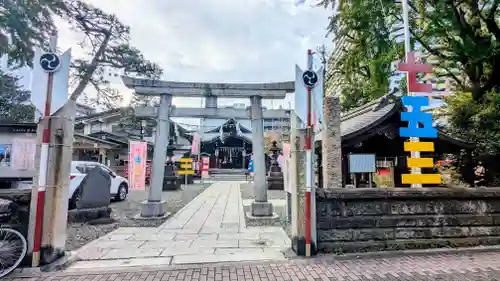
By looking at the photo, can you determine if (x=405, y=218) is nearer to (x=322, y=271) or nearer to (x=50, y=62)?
(x=322, y=271)

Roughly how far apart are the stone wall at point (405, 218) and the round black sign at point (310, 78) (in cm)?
174

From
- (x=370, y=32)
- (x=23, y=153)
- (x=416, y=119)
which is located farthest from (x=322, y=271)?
(x=370, y=32)

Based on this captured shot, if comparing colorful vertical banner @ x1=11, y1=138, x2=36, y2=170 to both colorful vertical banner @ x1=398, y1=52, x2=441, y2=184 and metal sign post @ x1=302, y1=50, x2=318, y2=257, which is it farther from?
colorful vertical banner @ x1=398, y1=52, x2=441, y2=184

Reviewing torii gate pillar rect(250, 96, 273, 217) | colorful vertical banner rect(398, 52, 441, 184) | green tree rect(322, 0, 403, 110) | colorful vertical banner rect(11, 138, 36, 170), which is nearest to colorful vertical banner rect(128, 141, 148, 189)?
colorful vertical banner rect(11, 138, 36, 170)

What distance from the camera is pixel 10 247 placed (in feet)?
11.7

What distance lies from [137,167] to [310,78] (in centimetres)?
694

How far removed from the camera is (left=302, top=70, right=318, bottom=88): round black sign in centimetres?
425

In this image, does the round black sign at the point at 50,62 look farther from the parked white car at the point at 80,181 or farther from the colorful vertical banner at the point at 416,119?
the colorful vertical banner at the point at 416,119

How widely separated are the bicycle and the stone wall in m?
4.29

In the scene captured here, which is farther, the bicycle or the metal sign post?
the metal sign post

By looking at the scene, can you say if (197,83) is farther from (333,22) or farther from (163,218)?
(333,22)

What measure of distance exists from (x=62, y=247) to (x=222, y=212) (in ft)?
15.7

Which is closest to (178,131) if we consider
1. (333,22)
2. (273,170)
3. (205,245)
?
(273,170)

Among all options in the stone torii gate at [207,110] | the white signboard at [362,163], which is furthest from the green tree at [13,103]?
the white signboard at [362,163]
